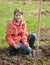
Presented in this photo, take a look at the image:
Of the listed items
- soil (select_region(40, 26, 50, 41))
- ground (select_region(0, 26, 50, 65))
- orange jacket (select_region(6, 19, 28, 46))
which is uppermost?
orange jacket (select_region(6, 19, 28, 46))

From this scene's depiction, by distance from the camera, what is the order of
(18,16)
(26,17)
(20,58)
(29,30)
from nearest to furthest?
(18,16), (20,58), (29,30), (26,17)

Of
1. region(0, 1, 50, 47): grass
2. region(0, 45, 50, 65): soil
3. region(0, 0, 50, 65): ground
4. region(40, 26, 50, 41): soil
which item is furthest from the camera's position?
region(0, 1, 50, 47): grass

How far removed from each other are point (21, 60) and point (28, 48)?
36cm

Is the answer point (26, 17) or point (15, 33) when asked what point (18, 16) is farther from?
point (26, 17)

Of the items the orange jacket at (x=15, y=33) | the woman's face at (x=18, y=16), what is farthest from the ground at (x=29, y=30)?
the woman's face at (x=18, y=16)

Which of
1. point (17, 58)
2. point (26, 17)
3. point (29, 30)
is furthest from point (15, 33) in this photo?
point (26, 17)

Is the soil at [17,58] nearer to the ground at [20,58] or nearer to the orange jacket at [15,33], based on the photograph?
the ground at [20,58]

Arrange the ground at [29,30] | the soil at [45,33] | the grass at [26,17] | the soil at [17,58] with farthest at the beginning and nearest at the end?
1. the grass at [26,17]
2. the soil at [45,33]
3. the ground at [29,30]
4. the soil at [17,58]

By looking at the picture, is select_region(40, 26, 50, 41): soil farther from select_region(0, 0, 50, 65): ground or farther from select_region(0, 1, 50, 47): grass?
select_region(0, 1, 50, 47): grass

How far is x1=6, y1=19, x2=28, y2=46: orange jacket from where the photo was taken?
620cm

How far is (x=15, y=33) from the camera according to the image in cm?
626

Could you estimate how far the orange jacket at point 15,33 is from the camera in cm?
620

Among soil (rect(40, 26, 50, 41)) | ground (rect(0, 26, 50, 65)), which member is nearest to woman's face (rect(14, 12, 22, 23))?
ground (rect(0, 26, 50, 65))

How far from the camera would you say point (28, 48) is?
6.38m
